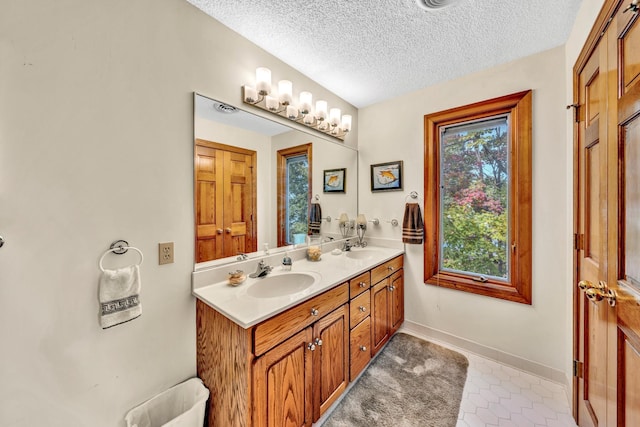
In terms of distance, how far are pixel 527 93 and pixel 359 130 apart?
1.43 metres

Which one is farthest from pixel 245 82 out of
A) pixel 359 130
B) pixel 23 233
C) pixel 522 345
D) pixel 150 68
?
pixel 522 345

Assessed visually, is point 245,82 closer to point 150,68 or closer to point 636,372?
point 150,68

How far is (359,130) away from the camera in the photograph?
269 cm

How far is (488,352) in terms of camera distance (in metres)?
1.96

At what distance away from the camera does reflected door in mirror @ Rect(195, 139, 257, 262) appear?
1.38m

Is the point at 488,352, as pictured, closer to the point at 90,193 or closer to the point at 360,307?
the point at 360,307

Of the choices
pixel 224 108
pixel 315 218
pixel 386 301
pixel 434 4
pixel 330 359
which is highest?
pixel 434 4

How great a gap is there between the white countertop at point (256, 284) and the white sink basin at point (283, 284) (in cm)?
3

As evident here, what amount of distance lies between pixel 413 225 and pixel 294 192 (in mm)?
1148

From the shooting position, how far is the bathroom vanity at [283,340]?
3.39 feet

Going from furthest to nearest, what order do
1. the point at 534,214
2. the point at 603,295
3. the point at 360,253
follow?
the point at 360,253
the point at 534,214
the point at 603,295

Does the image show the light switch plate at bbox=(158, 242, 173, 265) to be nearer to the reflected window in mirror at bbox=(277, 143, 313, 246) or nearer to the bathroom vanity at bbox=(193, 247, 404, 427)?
the bathroom vanity at bbox=(193, 247, 404, 427)

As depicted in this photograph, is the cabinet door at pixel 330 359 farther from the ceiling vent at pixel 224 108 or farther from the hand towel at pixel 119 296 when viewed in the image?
the ceiling vent at pixel 224 108

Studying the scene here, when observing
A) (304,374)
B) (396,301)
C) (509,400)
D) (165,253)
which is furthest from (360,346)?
(165,253)
